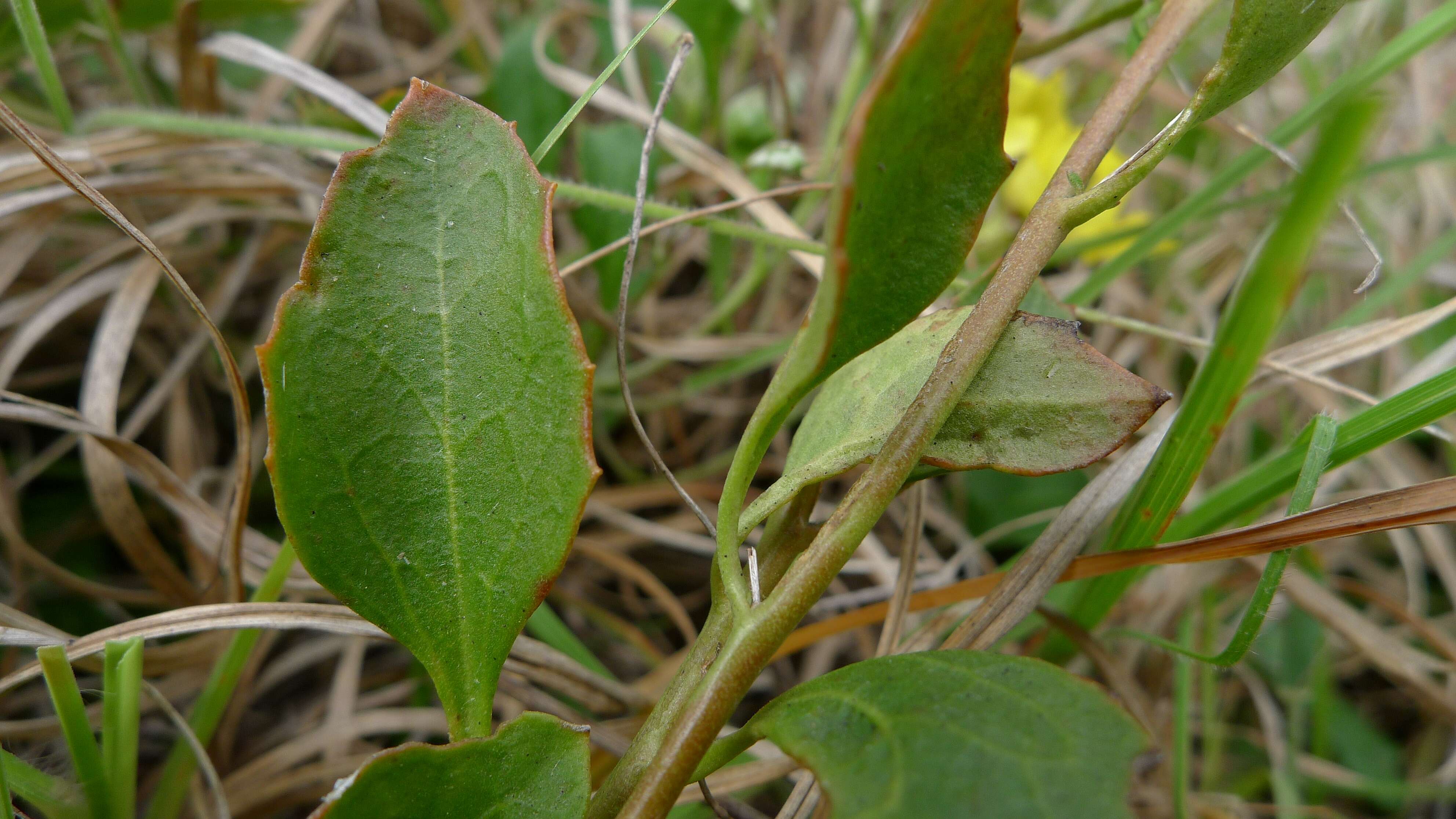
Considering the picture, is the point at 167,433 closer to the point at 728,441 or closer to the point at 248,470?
the point at 248,470

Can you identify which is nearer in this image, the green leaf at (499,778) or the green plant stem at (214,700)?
the green leaf at (499,778)

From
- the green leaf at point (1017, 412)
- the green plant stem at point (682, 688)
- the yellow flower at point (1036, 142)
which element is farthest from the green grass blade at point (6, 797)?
the yellow flower at point (1036, 142)

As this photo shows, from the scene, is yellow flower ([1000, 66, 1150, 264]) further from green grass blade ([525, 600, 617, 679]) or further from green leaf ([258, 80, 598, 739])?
green leaf ([258, 80, 598, 739])

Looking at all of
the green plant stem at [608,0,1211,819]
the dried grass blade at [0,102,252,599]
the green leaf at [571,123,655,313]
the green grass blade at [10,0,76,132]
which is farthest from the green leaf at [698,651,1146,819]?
the green grass blade at [10,0,76,132]

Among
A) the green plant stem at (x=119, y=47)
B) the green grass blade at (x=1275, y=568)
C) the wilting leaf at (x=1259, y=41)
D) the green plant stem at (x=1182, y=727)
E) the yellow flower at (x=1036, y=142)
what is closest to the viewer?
the wilting leaf at (x=1259, y=41)

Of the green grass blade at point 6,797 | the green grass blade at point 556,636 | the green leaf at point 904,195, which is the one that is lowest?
the green grass blade at point 556,636

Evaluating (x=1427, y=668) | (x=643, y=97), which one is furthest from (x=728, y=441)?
(x=1427, y=668)

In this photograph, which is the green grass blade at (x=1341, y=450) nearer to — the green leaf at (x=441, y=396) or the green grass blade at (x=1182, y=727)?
the green grass blade at (x=1182, y=727)
